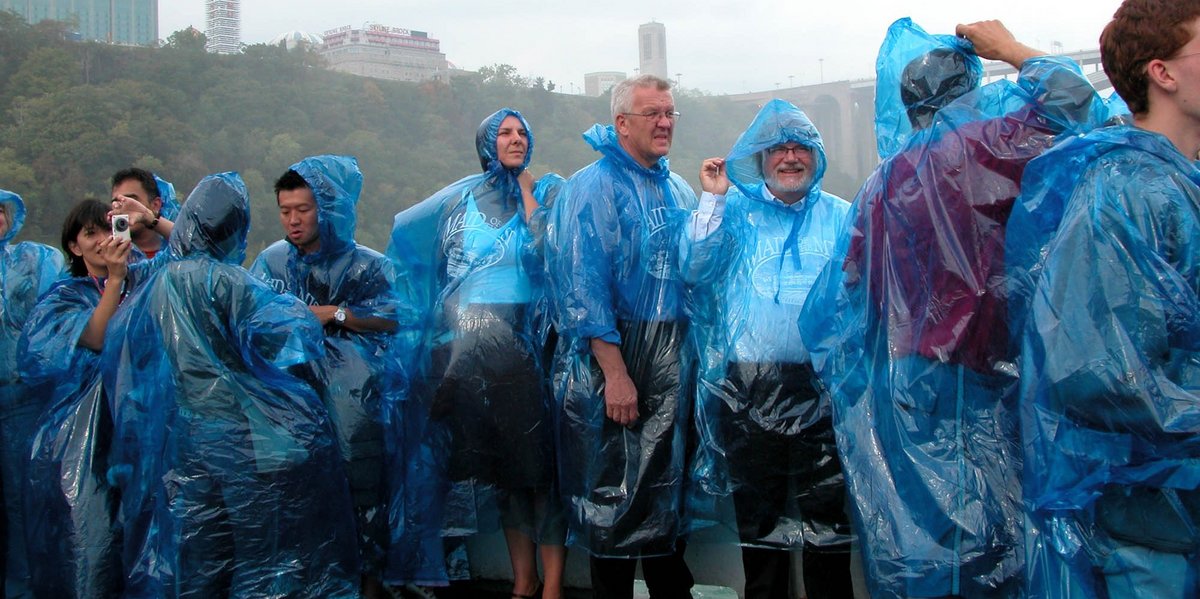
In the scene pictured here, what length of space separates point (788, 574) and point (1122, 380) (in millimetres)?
1390

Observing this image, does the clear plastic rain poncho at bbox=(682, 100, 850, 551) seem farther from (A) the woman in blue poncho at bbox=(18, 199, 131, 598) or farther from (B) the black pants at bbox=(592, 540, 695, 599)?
(A) the woman in blue poncho at bbox=(18, 199, 131, 598)

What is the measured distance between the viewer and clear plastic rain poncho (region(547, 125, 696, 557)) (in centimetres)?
258

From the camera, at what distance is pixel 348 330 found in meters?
3.18

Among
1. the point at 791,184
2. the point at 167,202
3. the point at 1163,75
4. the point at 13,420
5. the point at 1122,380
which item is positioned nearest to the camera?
the point at 1122,380

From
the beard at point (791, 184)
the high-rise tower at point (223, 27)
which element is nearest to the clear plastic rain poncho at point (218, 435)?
the beard at point (791, 184)

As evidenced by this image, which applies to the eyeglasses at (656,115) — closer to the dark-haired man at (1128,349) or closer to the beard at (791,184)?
the beard at (791,184)

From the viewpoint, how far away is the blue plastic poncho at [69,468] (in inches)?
107

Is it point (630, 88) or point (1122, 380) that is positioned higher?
point (630, 88)

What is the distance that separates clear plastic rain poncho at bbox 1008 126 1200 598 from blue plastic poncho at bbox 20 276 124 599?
246 centimetres

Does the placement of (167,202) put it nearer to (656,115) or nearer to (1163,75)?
(656,115)

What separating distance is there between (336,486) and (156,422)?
0.51 m

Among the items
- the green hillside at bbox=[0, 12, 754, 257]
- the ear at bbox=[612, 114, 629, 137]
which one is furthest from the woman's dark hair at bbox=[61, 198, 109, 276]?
the ear at bbox=[612, 114, 629, 137]

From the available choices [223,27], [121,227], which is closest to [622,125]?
[121,227]

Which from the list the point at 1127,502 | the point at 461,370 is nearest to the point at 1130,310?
the point at 1127,502
